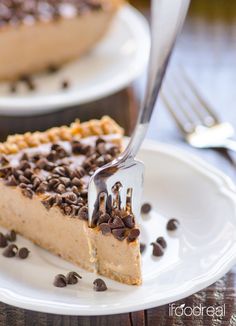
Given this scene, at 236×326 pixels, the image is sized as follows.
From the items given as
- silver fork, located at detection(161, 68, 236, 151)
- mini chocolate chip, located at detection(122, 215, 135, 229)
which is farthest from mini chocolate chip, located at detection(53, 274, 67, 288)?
silver fork, located at detection(161, 68, 236, 151)

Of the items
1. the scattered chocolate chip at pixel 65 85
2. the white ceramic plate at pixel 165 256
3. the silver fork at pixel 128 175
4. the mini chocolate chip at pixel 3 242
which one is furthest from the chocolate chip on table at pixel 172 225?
the scattered chocolate chip at pixel 65 85

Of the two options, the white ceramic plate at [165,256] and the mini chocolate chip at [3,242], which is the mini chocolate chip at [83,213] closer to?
the white ceramic plate at [165,256]

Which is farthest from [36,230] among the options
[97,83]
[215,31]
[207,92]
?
[215,31]

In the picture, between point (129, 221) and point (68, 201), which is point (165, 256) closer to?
point (129, 221)

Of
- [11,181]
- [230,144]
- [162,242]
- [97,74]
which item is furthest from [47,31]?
[162,242]

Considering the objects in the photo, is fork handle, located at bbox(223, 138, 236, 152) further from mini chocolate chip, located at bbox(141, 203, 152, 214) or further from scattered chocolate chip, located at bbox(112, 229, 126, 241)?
scattered chocolate chip, located at bbox(112, 229, 126, 241)

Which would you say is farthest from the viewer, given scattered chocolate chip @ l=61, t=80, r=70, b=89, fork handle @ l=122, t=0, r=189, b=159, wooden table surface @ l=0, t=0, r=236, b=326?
scattered chocolate chip @ l=61, t=80, r=70, b=89

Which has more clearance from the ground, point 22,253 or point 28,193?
point 28,193
